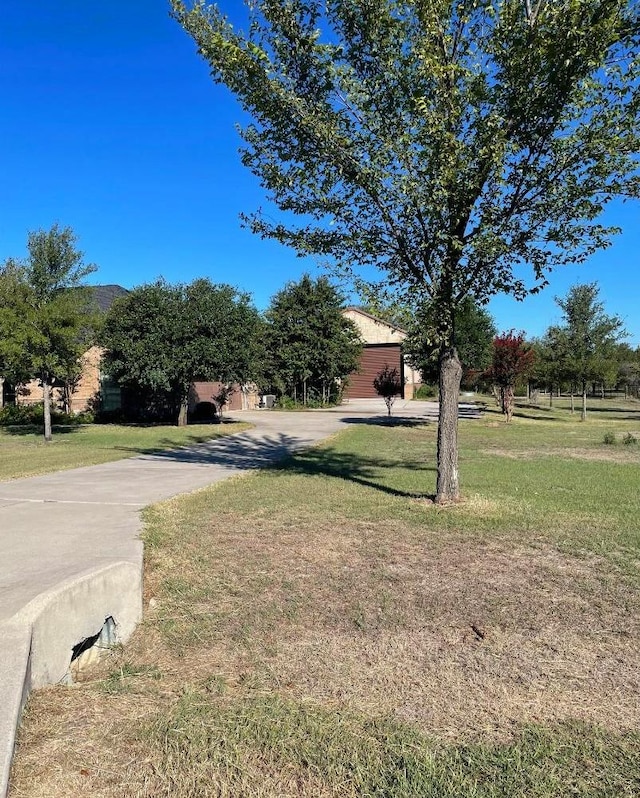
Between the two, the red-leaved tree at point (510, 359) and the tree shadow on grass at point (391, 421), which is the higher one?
the red-leaved tree at point (510, 359)

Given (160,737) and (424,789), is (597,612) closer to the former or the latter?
(424,789)

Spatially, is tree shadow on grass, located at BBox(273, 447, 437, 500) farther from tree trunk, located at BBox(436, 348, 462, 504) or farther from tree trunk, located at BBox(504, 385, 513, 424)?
tree trunk, located at BBox(504, 385, 513, 424)

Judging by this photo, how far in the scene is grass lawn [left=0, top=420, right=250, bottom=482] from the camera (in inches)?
487

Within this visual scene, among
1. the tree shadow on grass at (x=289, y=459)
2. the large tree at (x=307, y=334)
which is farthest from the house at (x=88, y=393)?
the large tree at (x=307, y=334)

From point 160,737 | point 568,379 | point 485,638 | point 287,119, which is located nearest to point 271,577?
point 485,638

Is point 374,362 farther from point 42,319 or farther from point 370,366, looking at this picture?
point 42,319

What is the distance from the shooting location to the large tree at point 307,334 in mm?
36669

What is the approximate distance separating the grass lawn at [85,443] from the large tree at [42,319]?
53.6 inches

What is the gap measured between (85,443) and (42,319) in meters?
3.67

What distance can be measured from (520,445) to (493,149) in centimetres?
1201

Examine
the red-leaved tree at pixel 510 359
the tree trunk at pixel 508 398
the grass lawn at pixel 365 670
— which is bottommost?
the grass lawn at pixel 365 670

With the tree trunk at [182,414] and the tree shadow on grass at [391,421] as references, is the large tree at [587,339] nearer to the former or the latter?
the tree shadow on grass at [391,421]

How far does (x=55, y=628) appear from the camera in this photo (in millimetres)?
3193

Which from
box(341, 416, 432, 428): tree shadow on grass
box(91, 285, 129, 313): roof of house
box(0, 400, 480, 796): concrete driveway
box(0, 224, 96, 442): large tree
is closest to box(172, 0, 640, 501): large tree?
box(0, 400, 480, 796): concrete driveway
